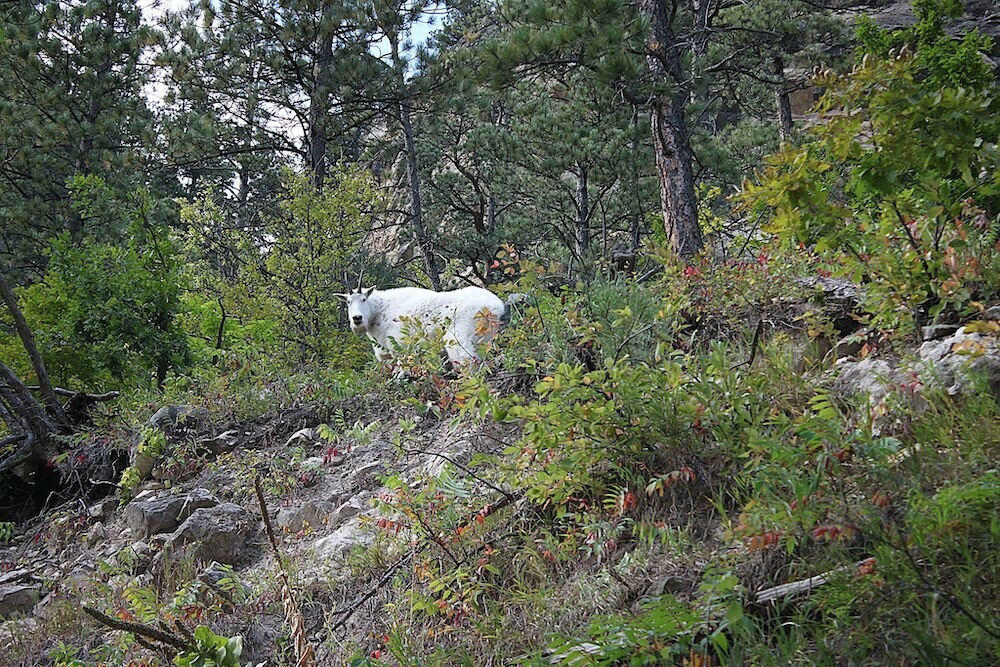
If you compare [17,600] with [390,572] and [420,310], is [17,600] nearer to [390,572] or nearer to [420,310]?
[390,572]

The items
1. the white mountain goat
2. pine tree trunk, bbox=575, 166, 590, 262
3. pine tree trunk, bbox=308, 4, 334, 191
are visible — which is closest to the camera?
the white mountain goat

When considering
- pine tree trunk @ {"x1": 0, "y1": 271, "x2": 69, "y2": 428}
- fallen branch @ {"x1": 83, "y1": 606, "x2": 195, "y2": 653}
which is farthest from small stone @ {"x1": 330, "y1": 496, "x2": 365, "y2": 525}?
pine tree trunk @ {"x1": 0, "y1": 271, "x2": 69, "y2": 428}

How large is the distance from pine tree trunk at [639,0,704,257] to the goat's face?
3663 millimetres

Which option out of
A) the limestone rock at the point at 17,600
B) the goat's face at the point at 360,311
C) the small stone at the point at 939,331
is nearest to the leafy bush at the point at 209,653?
the limestone rock at the point at 17,600

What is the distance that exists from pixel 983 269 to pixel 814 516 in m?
1.85

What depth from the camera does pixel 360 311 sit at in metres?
9.59

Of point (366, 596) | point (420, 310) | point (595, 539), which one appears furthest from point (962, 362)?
point (420, 310)

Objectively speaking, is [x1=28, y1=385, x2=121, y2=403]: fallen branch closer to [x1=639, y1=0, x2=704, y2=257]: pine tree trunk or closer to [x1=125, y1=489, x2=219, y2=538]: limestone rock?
[x1=125, y1=489, x2=219, y2=538]: limestone rock

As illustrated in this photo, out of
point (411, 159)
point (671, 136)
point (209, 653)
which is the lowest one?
point (209, 653)

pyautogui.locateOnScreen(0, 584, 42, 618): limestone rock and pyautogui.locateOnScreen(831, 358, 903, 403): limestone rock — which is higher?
pyautogui.locateOnScreen(831, 358, 903, 403): limestone rock

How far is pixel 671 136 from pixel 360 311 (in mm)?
4173

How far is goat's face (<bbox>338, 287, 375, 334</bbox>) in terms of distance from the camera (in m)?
9.58

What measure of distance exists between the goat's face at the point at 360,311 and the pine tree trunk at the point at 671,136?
3663mm

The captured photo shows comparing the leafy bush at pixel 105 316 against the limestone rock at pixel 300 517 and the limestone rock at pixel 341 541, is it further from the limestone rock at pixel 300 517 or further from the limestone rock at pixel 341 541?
the limestone rock at pixel 341 541
